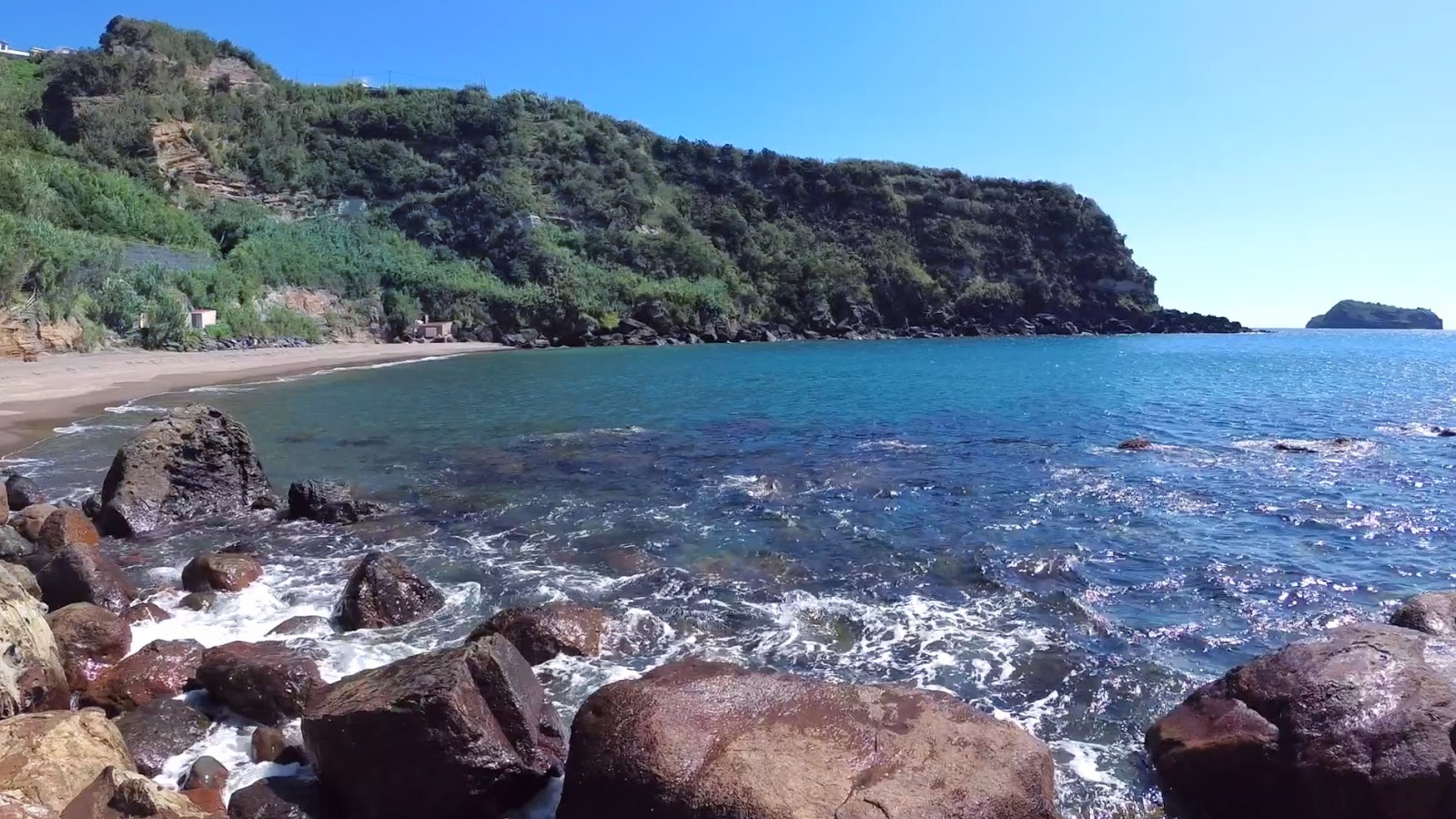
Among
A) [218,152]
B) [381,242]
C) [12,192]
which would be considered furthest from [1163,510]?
[218,152]

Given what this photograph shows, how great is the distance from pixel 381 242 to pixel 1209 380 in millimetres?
65097

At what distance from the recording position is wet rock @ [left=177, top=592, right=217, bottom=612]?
9.95 meters

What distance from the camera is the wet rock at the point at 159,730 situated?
662 centimetres

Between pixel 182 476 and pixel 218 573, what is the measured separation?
16.6 ft

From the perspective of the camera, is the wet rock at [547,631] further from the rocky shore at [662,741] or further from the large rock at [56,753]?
the large rock at [56,753]

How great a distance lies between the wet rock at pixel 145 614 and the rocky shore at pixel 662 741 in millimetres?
1616

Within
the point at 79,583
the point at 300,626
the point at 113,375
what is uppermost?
the point at 113,375

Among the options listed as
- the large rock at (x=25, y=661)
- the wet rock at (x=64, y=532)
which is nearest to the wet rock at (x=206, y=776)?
the large rock at (x=25, y=661)

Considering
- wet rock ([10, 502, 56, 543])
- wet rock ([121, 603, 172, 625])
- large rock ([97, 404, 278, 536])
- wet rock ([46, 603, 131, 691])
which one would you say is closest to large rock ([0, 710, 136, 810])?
wet rock ([46, 603, 131, 691])

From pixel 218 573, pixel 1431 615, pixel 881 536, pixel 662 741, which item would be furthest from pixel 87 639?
pixel 1431 615

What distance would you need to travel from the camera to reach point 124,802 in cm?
507

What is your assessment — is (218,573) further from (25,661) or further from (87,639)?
(25,661)

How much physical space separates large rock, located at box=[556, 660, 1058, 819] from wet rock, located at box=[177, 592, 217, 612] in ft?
22.5

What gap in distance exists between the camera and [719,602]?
34.2 ft
